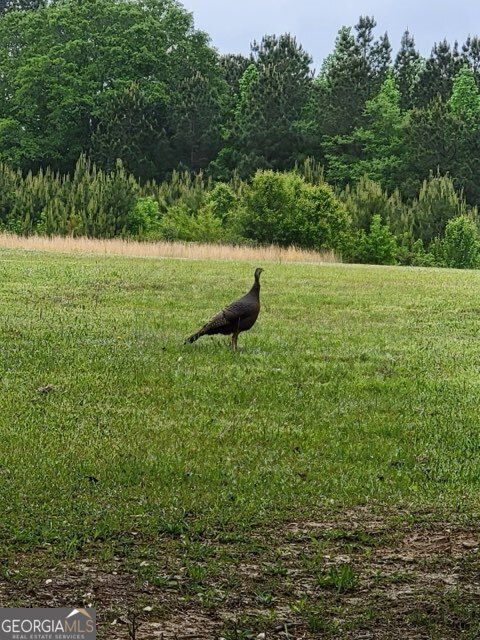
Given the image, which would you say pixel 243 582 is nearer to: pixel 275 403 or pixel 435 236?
pixel 275 403

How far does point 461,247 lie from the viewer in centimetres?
4012

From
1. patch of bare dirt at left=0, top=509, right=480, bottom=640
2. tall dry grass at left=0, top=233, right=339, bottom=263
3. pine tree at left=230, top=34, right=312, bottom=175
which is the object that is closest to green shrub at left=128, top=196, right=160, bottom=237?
tall dry grass at left=0, top=233, right=339, bottom=263

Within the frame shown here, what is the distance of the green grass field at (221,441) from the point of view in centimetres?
509

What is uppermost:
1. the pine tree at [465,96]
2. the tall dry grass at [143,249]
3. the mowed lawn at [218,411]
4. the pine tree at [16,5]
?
the pine tree at [16,5]

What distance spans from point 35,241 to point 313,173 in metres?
26.3

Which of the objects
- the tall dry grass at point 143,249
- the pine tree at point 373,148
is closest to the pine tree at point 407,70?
the pine tree at point 373,148

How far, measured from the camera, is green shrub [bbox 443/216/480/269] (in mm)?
40031

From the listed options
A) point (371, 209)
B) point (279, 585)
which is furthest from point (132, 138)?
point (279, 585)

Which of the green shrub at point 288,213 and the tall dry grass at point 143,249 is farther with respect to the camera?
the green shrub at point 288,213

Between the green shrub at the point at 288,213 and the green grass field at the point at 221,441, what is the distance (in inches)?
769

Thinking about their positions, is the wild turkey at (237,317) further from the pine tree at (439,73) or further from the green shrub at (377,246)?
the pine tree at (439,73)

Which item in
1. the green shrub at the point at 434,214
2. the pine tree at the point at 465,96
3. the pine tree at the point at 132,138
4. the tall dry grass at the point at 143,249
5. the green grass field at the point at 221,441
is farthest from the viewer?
the pine tree at the point at 465,96

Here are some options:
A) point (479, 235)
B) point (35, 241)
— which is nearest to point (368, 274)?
point (35, 241)

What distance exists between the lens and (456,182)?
57.5 m
